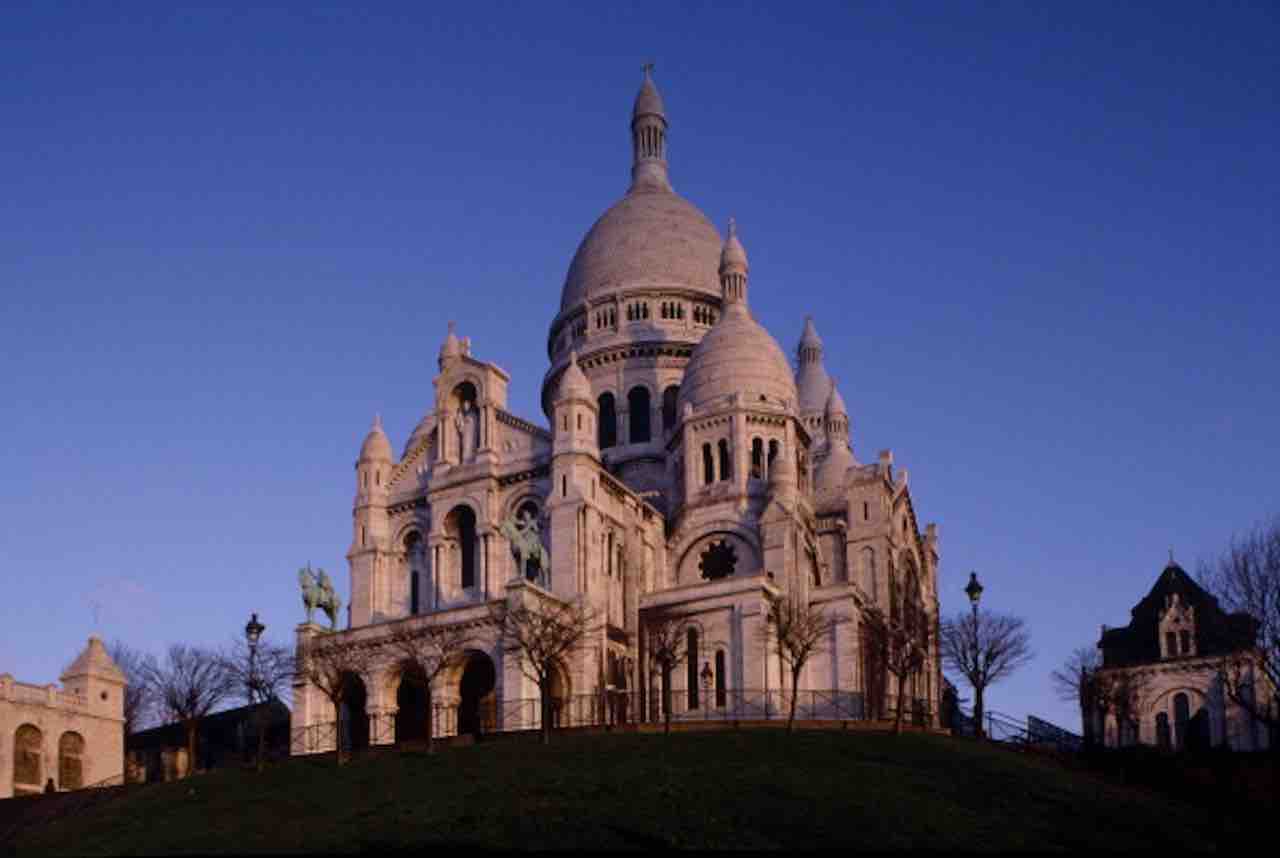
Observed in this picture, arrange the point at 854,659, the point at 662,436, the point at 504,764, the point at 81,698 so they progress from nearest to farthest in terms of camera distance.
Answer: the point at 504,764
the point at 854,659
the point at 81,698
the point at 662,436

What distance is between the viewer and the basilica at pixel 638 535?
7300 cm

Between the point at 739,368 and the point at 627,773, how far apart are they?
45195 mm

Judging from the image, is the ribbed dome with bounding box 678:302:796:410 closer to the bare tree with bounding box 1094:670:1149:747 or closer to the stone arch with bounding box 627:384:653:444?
the stone arch with bounding box 627:384:653:444

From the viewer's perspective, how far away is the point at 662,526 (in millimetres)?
85812

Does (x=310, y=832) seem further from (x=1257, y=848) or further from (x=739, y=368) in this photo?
(x=739, y=368)

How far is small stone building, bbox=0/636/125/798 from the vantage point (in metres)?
76.7

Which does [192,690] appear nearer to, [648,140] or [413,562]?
[413,562]

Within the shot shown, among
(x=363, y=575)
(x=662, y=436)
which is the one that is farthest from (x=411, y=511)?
(x=662, y=436)

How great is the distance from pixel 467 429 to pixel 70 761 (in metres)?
26.8

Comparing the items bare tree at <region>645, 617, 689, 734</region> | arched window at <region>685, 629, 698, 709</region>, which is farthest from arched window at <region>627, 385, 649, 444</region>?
arched window at <region>685, 629, 698, 709</region>

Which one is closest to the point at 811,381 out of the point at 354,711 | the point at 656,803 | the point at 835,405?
the point at 835,405

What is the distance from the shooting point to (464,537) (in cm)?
8244

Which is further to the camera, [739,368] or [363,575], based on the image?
[739,368]

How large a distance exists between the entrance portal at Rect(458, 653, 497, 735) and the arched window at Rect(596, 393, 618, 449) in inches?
1064
